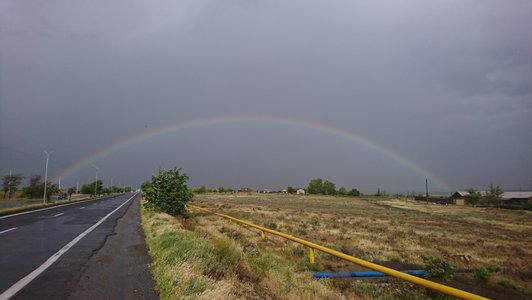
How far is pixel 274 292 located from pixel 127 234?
37.8 ft

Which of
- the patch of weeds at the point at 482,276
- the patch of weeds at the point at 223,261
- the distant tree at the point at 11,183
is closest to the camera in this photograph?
the patch of weeds at the point at 223,261

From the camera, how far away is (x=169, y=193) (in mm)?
24984

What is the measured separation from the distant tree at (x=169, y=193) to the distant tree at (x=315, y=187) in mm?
151187

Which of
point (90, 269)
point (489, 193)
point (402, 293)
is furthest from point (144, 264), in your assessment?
point (489, 193)

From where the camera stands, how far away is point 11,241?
1317 cm

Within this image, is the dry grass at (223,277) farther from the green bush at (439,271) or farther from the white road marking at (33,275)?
the green bush at (439,271)

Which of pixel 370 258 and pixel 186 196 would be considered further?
pixel 186 196

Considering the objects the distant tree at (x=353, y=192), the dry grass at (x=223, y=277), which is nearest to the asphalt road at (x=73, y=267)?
the dry grass at (x=223, y=277)

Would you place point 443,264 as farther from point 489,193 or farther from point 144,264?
point 489,193

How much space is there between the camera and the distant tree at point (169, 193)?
25.0 metres

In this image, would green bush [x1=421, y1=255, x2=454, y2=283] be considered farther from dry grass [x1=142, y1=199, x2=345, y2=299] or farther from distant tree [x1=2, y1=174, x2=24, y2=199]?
distant tree [x1=2, y1=174, x2=24, y2=199]

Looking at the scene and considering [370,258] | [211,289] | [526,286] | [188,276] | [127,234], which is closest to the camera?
[211,289]

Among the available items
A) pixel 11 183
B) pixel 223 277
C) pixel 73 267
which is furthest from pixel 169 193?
pixel 11 183

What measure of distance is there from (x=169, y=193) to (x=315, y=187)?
156m
